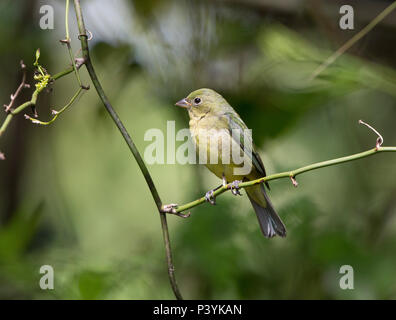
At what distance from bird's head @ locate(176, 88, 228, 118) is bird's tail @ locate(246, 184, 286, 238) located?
1.69ft

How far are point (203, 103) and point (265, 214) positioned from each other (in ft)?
2.40

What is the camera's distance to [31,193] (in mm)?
4648

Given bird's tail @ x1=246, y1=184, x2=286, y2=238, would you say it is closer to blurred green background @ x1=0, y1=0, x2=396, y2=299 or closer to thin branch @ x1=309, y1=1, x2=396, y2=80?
blurred green background @ x1=0, y1=0, x2=396, y2=299

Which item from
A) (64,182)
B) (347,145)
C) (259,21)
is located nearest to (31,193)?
(64,182)

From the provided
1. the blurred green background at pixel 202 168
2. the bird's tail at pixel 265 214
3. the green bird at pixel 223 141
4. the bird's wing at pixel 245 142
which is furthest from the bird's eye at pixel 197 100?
the bird's tail at pixel 265 214

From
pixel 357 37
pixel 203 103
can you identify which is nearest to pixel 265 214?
pixel 203 103

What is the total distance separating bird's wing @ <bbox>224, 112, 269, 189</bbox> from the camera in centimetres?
290

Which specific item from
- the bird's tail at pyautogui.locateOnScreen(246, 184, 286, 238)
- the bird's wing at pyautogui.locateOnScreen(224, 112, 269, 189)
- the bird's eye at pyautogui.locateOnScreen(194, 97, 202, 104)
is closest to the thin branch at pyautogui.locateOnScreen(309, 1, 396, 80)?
the bird's wing at pyautogui.locateOnScreen(224, 112, 269, 189)

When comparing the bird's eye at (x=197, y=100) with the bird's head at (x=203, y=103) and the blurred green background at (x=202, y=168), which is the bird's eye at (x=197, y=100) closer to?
the bird's head at (x=203, y=103)

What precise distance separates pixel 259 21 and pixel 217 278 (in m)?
2.09

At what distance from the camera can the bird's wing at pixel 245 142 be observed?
2.90m

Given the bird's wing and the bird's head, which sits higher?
the bird's head

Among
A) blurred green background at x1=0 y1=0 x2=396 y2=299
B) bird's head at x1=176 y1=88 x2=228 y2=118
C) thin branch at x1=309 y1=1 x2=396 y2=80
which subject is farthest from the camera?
blurred green background at x1=0 y1=0 x2=396 y2=299

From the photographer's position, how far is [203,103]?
3002mm
